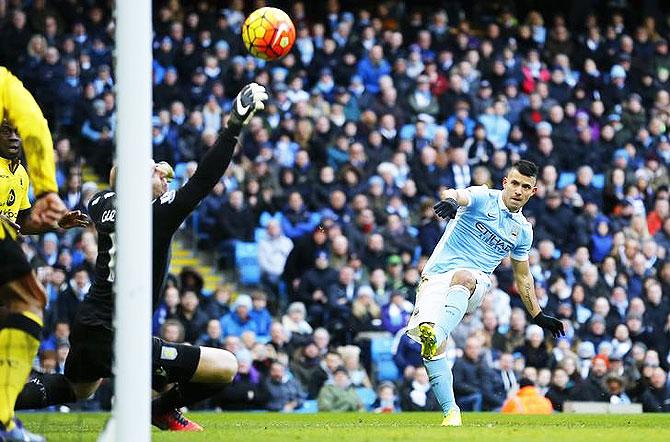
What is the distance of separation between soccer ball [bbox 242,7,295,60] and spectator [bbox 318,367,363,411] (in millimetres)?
6565

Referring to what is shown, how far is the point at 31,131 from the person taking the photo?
289 inches

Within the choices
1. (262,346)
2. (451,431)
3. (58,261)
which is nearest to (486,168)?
(262,346)

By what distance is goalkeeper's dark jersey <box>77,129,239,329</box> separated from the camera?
8.26 metres

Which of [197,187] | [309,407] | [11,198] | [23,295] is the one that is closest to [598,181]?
[309,407]

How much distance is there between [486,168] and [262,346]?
5.55 metres

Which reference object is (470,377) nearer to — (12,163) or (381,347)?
(381,347)

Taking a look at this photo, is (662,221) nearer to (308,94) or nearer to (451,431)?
(308,94)

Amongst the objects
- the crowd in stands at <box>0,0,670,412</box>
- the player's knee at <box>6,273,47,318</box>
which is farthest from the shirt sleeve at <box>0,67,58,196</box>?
the crowd in stands at <box>0,0,670,412</box>

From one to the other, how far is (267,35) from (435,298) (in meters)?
2.55

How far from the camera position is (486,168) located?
20281mm

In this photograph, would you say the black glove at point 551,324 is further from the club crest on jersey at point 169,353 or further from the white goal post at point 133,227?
the white goal post at point 133,227

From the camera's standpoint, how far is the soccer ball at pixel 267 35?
10.5 m

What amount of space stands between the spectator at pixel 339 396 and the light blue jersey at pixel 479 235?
5.24 metres

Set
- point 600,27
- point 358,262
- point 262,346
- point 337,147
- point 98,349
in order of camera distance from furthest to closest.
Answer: point 600,27 → point 337,147 → point 358,262 → point 262,346 → point 98,349
